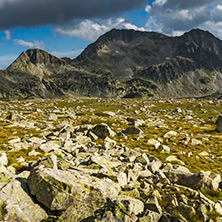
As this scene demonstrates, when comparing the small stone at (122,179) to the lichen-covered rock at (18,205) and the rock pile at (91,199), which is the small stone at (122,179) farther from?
the lichen-covered rock at (18,205)

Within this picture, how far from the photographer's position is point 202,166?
65.6ft

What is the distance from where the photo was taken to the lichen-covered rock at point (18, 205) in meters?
7.71

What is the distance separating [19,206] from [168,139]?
28625 mm

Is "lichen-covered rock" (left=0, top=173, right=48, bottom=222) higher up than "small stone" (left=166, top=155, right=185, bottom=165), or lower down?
higher up

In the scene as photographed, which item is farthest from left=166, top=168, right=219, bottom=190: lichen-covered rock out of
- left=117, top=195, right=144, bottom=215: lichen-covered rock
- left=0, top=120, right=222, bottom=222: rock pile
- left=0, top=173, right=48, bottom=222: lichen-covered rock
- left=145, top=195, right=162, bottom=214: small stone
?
left=0, top=173, right=48, bottom=222: lichen-covered rock

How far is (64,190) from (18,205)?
2.25 metres

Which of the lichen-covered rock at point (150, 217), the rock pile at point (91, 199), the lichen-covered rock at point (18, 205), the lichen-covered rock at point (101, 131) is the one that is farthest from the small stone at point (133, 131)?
the lichen-covered rock at point (18, 205)

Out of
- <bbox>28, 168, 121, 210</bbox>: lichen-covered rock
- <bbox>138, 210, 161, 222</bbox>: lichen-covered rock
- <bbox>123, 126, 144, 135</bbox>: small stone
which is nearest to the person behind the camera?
<bbox>138, 210, 161, 222</bbox>: lichen-covered rock

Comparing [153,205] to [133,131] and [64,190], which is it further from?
[133,131]

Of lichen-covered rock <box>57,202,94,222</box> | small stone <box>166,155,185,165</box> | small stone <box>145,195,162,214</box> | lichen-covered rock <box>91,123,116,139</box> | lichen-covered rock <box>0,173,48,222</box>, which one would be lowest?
small stone <box>166,155,185,165</box>

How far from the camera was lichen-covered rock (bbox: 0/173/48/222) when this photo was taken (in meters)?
7.71

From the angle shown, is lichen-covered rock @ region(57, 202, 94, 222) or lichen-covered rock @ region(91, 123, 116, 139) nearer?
lichen-covered rock @ region(57, 202, 94, 222)

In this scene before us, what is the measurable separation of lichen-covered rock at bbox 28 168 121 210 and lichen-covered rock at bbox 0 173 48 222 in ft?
1.23

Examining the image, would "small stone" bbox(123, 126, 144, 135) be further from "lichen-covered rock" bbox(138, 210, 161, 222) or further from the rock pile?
"lichen-covered rock" bbox(138, 210, 161, 222)
